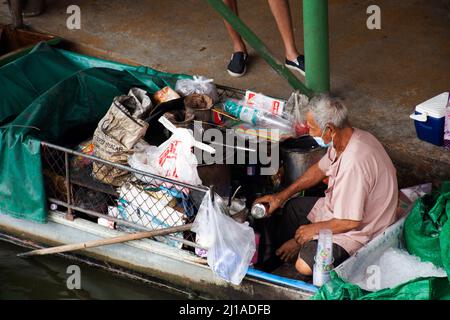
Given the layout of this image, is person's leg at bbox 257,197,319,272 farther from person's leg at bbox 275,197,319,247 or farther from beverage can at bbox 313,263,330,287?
beverage can at bbox 313,263,330,287

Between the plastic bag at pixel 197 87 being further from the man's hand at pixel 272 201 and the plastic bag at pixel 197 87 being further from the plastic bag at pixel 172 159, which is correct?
the man's hand at pixel 272 201

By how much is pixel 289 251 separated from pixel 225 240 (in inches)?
19.3

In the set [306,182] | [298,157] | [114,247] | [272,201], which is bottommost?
[114,247]

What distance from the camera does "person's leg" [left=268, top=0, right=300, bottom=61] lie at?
694 cm

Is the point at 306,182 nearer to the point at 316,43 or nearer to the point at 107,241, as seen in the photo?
the point at 316,43

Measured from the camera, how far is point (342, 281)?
16.8 feet

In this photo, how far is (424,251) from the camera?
5.46m

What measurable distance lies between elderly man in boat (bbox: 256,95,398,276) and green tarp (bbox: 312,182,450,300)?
0.55ft

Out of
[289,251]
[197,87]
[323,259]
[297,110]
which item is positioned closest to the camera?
[323,259]

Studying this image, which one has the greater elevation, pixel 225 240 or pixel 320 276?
pixel 225 240

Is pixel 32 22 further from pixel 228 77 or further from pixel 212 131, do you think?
pixel 212 131

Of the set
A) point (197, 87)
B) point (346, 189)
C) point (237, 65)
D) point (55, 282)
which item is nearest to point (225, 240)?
point (346, 189)

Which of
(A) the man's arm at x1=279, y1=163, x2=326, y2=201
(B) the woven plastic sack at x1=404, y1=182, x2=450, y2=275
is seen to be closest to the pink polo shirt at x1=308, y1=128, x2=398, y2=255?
(B) the woven plastic sack at x1=404, y1=182, x2=450, y2=275

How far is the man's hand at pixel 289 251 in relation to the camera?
18.8ft
